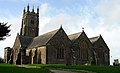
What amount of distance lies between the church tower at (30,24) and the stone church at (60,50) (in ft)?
33.8

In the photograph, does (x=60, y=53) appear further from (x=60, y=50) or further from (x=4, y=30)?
(x=4, y=30)

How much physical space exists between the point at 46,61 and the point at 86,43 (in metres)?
13.5

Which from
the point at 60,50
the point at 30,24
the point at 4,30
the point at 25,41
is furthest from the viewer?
the point at 30,24

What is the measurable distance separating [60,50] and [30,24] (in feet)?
91.0

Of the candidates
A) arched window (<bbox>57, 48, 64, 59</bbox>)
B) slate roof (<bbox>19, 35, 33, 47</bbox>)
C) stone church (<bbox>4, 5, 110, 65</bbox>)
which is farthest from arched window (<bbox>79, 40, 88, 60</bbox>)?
slate roof (<bbox>19, 35, 33, 47</bbox>)

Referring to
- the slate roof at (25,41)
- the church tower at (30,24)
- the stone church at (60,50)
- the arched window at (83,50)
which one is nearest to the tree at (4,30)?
the stone church at (60,50)

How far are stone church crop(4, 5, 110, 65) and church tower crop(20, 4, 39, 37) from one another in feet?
33.8

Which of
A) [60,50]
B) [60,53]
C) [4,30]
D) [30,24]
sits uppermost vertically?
[30,24]

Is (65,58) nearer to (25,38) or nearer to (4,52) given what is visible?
(25,38)

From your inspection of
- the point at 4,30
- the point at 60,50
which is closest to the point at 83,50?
the point at 60,50

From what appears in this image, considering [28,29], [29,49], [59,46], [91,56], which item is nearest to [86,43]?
[91,56]

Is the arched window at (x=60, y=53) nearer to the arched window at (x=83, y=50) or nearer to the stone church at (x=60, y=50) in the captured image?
the stone church at (x=60, y=50)

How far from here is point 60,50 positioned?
70.8 meters

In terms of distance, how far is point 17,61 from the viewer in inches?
3066
